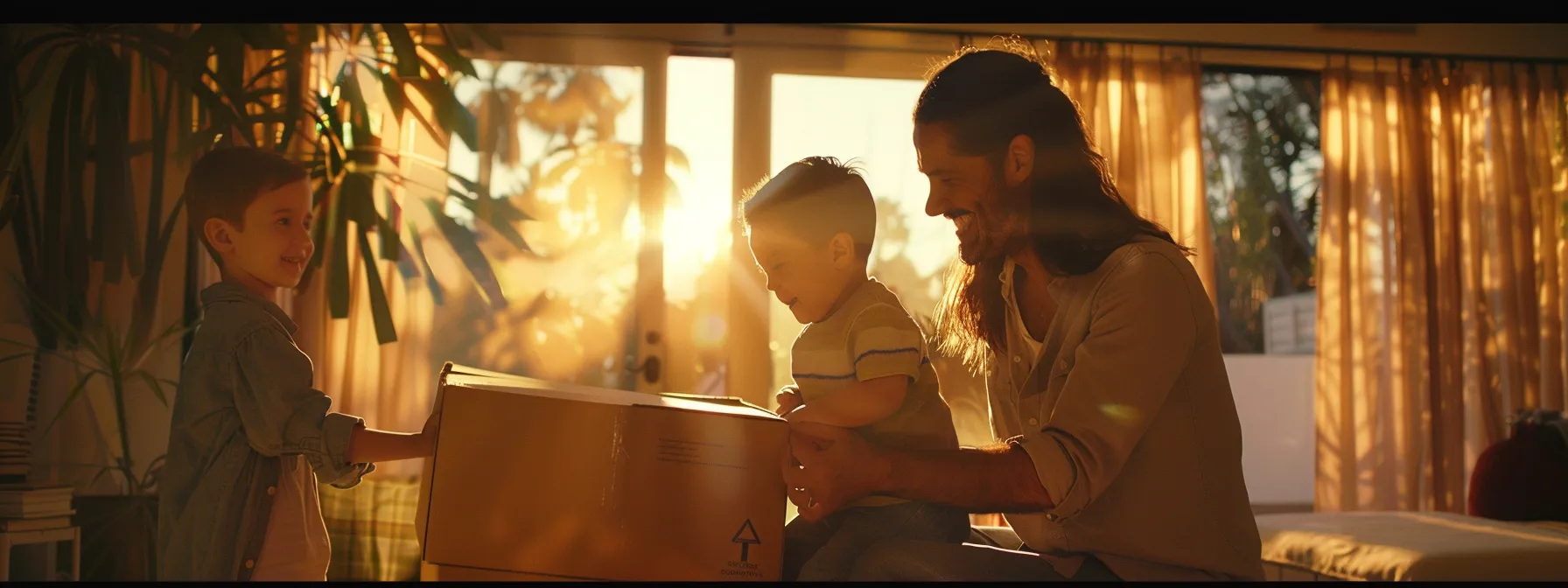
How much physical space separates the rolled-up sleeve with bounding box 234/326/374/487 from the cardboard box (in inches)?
14.1

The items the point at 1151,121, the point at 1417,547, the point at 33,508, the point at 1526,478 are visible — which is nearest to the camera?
the point at 1417,547

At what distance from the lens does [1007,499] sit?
106cm

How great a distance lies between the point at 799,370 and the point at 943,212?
0.30 metres

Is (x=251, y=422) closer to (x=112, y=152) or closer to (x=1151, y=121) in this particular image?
(x=112, y=152)

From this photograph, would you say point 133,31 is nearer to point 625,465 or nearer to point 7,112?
point 7,112

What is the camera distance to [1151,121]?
4.07 m

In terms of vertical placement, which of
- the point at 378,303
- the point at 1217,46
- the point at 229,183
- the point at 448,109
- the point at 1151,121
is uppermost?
the point at 1217,46

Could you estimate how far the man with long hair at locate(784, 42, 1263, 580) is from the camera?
106cm

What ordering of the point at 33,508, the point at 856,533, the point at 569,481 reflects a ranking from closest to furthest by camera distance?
the point at 569,481 → the point at 856,533 → the point at 33,508

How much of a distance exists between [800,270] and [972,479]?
0.46 metres

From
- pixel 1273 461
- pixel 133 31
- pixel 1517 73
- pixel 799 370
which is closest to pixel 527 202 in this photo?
pixel 133 31

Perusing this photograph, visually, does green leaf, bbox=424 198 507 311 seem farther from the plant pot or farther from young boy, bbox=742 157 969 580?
young boy, bbox=742 157 969 580

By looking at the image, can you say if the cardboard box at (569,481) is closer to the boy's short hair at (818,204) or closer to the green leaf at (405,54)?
the boy's short hair at (818,204)

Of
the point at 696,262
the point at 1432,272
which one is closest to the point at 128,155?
the point at 696,262
